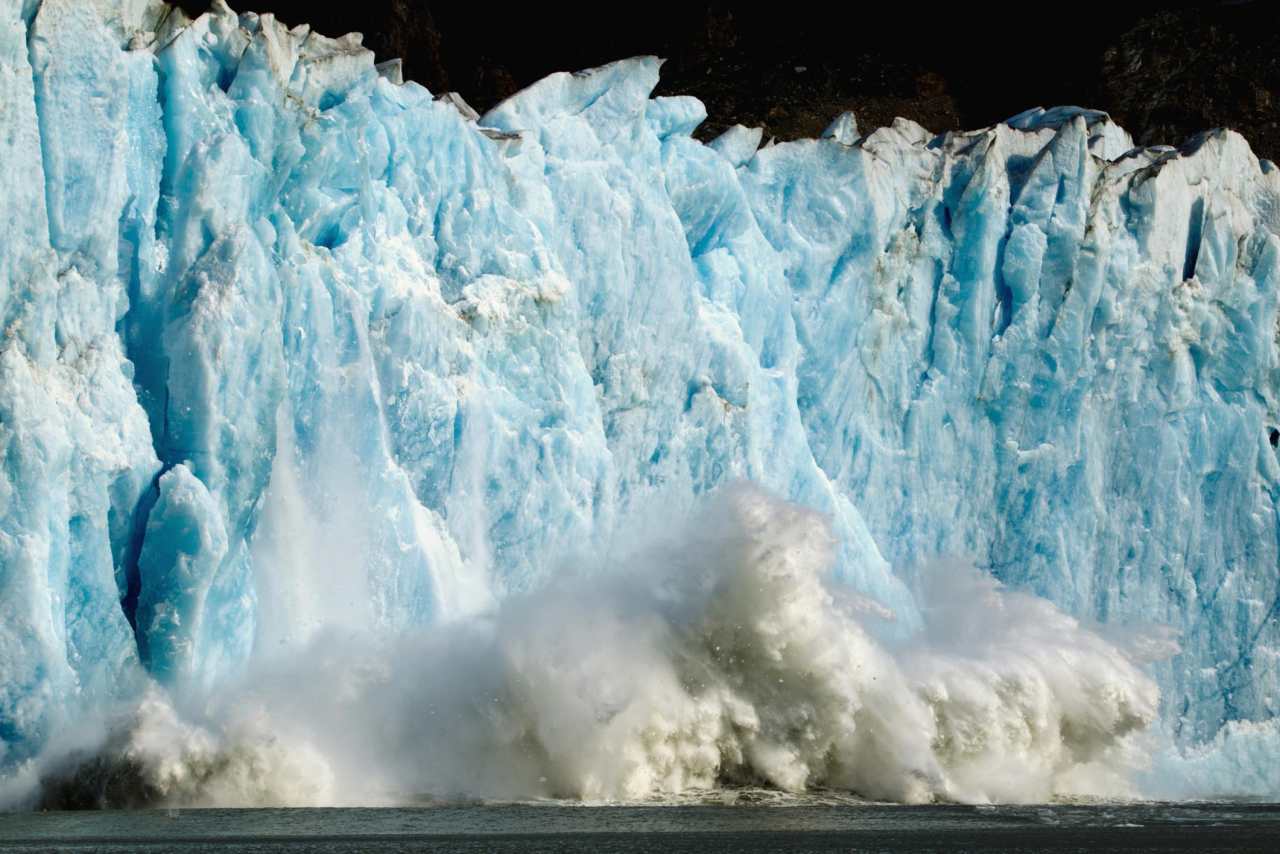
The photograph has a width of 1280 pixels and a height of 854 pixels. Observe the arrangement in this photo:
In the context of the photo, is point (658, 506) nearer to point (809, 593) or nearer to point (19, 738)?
point (809, 593)

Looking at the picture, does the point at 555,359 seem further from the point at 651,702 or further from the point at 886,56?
the point at 886,56

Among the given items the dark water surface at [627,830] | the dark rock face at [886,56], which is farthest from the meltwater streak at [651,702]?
the dark rock face at [886,56]

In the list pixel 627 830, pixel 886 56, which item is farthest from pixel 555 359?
pixel 886 56

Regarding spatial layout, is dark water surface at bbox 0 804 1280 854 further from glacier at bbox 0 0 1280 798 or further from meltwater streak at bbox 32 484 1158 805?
glacier at bbox 0 0 1280 798

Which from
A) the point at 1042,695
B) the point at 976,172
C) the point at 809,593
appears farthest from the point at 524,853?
the point at 976,172

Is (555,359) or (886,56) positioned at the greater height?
(886,56)

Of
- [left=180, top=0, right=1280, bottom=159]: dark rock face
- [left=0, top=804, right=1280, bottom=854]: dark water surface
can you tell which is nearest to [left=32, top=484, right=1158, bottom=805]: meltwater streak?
[left=0, top=804, right=1280, bottom=854]: dark water surface

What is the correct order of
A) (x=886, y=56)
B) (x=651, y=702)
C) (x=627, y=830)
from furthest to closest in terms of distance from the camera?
(x=886, y=56) → (x=651, y=702) → (x=627, y=830)
